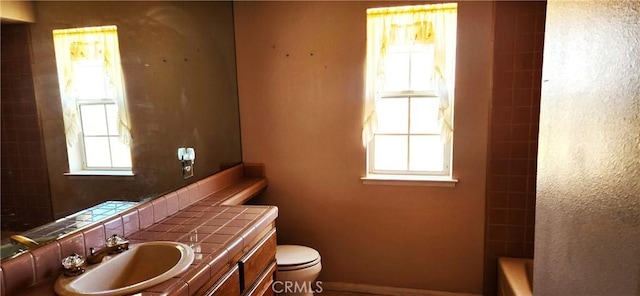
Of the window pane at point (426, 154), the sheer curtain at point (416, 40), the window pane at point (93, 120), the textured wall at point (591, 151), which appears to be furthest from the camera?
the window pane at point (426, 154)

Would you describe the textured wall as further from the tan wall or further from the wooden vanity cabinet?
the tan wall

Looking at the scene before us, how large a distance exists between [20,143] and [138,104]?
676 millimetres

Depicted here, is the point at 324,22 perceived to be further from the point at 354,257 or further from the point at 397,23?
the point at 354,257

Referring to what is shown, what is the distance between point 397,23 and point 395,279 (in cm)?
183

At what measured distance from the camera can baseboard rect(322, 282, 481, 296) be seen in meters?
2.68

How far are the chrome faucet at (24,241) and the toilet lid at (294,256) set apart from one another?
131 centimetres

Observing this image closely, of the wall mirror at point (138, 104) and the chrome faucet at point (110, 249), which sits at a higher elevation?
the wall mirror at point (138, 104)

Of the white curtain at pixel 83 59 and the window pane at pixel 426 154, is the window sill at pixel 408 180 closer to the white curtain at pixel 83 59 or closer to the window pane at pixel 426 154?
the window pane at pixel 426 154

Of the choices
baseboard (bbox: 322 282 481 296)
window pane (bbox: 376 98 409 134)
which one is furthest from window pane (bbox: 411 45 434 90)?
baseboard (bbox: 322 282 481 296)

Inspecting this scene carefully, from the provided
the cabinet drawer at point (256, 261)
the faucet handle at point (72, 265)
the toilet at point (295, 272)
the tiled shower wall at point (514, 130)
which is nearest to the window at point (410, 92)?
the tiled shower wall at point (514, 130)

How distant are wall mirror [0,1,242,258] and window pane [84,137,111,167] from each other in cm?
8

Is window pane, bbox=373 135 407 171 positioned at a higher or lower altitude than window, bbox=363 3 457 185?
lower

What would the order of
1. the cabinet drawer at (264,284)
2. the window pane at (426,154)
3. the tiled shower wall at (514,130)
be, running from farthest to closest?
1. the window pane at (426,154)
2. the tiled shower wall at (514,130)
3. the cabinet drawer at (264,284)

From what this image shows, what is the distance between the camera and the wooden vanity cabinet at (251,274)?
146cm
